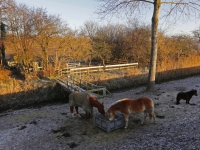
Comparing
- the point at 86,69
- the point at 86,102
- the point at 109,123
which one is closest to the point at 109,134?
the point at 109,123

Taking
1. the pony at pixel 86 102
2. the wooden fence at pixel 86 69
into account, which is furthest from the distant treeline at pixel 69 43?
the pony at pixel 86 102

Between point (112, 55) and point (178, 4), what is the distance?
1654 cm

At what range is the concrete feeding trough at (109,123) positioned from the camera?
6.41 m

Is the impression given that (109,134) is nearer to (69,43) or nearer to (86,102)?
(86,102)

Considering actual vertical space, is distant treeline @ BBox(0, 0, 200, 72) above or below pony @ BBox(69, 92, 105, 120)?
above

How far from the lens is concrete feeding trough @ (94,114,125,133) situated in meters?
6.41

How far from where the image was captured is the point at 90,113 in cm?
799

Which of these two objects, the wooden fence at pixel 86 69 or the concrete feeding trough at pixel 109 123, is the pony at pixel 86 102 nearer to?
the concrete feeding trough at pixel 109 123

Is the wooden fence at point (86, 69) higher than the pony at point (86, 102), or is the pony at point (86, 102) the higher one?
the wooden fence at point (86, 69)

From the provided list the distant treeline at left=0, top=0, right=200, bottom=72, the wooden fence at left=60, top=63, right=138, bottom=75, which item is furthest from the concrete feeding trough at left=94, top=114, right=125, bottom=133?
the distant treeline at left=0, top=0, right=200, bottom=72

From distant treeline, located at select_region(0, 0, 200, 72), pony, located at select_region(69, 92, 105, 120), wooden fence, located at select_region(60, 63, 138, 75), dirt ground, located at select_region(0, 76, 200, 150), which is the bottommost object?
dirt ground, located at select_region(0, 76, 200, 150)

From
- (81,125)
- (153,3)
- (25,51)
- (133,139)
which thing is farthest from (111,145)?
(25,51)

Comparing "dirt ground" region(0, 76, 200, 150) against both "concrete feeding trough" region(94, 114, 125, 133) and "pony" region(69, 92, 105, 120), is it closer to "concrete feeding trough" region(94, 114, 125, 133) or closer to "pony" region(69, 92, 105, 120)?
"concrete feeding trough" region(94, 114, 125, 133)

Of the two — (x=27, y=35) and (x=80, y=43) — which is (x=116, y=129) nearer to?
(x=27, y=35)
